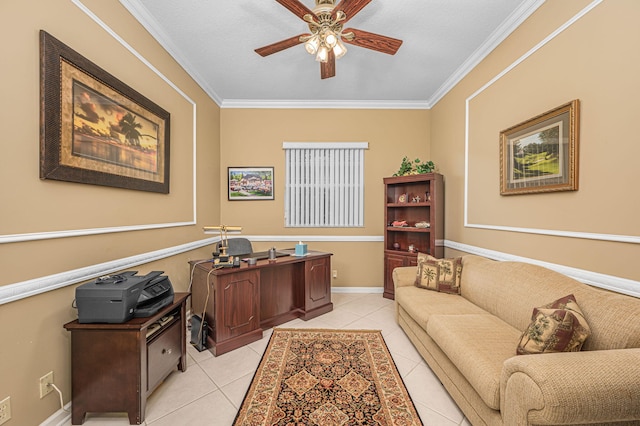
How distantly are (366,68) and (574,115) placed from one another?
225 cm

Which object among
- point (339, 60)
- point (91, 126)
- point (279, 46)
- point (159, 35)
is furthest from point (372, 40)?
point (91, 126)

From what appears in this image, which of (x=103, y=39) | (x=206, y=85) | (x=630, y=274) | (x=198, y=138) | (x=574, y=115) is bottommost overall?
(x=630, y=274)

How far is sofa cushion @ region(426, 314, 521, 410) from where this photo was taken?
1.44m

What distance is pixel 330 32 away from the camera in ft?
6.63

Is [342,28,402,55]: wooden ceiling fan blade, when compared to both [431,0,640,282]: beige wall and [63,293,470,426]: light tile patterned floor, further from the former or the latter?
[63,293,470,426]: light tile patterned floor

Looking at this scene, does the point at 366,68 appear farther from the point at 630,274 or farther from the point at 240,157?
the point at 630,274

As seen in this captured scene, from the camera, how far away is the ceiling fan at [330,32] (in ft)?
6.17

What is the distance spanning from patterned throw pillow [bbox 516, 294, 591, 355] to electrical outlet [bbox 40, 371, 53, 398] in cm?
293

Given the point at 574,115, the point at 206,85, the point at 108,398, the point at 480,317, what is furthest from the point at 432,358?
the point at 206,85

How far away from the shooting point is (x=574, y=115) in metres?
1.91

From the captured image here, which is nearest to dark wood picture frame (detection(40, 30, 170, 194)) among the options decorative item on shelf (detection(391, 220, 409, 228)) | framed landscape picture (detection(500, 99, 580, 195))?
decorative item on shelf (detection(391, 220, 409, 228))

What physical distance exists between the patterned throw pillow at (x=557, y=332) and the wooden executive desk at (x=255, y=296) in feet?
7.46

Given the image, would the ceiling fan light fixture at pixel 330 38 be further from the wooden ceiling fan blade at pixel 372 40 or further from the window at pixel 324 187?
the window at pixel 324 187

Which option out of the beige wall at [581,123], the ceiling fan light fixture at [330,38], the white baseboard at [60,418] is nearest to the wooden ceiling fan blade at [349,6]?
the ceiling fan light fixture at [330,38]
